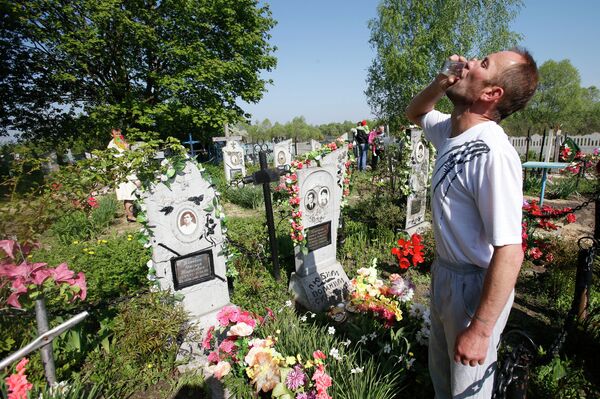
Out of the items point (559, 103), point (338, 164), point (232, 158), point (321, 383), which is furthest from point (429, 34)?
point (559, 103)

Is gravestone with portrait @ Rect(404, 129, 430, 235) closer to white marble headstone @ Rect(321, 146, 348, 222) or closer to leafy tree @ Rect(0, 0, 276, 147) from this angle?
white marble headstone @ Rect(321, 146, 348, 222)

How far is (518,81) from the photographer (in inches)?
48.8

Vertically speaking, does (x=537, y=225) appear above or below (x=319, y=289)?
above

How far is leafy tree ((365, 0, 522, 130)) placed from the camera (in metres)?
14.8

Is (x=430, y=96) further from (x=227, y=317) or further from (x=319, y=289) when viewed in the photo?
(x=319, y=289)

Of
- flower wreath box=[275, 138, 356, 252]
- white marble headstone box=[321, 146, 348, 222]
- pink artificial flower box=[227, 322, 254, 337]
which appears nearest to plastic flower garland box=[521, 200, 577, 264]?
white marble headstone box=[321, 146, 348, 222]

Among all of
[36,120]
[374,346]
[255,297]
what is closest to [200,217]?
[255,297]

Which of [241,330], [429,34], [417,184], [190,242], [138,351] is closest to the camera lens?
[241,330]

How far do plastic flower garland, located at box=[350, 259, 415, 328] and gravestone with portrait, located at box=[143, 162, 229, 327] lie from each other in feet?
4.45

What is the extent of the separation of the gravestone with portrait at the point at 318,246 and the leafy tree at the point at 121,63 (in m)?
10.4

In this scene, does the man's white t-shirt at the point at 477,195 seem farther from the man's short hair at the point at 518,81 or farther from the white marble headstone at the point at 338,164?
the white marble headstone at the point at 338,164

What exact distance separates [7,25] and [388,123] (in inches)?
688

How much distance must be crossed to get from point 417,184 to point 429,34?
13.1 meters

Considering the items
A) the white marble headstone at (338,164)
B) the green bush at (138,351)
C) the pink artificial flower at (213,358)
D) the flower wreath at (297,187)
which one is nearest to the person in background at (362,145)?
the white marble headstone at (338,164)
